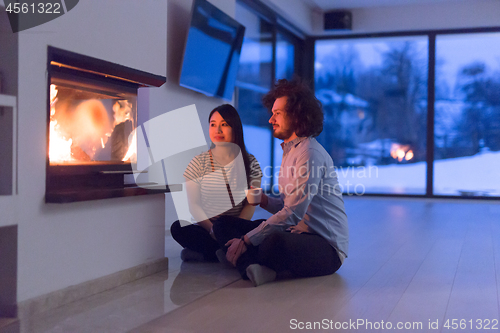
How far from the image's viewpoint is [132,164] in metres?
2.33

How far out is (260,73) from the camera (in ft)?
17.9

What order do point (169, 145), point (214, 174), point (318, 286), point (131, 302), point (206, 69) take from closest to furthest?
point (131, 302)
point (318, 286)
point (214, 174)
point (169, 145)
point (206, 69)

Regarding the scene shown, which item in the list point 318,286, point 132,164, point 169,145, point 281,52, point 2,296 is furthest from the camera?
point 281,52

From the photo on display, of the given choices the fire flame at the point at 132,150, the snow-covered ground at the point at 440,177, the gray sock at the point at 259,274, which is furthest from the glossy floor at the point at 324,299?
the snow-covered ground at the point at 440,177

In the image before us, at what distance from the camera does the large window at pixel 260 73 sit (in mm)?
5047

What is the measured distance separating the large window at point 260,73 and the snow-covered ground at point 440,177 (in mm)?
1401

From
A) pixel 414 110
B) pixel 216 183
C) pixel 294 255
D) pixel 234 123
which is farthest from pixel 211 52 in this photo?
pixel 414 110

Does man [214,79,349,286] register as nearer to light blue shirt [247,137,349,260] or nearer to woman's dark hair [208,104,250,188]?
light blue shirt [247,137,349,260]

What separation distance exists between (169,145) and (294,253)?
1664 mm

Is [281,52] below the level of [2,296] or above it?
above

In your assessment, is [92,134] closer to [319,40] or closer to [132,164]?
[132,164]

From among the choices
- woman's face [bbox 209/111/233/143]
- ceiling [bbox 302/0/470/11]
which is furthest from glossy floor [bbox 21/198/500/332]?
ceiling [bbox 302/0/470/11]

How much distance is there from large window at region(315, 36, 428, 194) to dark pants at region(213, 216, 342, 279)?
4.68 m

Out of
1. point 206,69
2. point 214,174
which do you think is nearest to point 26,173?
point 214,174
